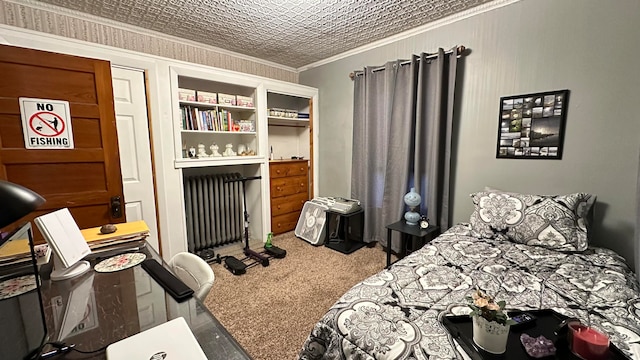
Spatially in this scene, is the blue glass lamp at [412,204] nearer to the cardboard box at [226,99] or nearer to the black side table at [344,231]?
the black side table at [344,231]

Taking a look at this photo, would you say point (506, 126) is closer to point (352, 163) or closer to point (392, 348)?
point (352, 163)

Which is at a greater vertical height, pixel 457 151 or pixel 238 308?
pixel 457 151

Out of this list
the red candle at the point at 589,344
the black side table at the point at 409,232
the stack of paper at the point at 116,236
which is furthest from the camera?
the black side table at the point at 409,232

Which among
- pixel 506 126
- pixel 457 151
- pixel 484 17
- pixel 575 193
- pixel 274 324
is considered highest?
pixel 484 17

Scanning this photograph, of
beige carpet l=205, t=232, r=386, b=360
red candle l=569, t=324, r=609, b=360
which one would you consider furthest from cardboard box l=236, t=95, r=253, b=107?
red candle l=569, t=324, r=609, b=360

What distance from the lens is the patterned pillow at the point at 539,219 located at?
5.90 ft

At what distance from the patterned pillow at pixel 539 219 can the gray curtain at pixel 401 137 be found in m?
0.55

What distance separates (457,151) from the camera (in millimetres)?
2617

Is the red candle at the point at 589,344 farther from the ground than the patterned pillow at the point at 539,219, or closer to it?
closer to it

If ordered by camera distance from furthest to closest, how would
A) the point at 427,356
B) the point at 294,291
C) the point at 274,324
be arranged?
the point at 294,291 < the point at 274,324 < the point at 427,356

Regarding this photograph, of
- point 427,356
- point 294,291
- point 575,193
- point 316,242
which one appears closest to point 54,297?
point 427,356

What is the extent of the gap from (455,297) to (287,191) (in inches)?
104

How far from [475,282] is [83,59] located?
298 cm

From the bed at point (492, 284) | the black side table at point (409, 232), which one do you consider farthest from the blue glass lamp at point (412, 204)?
the bed at point (492, 284)
